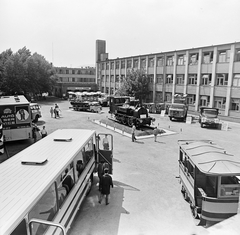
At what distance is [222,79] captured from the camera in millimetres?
31938

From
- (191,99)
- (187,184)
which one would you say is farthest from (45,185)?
(191,99)

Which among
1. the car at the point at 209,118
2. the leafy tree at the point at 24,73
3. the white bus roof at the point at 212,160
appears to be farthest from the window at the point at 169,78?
the white bus roof at the point at 212,160

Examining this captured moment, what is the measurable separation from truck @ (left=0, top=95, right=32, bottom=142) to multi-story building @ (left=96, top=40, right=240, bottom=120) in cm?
2516

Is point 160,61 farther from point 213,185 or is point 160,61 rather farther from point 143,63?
point 213,185

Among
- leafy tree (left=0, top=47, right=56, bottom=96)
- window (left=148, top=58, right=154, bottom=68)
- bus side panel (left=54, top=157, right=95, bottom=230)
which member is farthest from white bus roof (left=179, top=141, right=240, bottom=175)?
leafy tree (left=0, top=47, right=56, bottom=96)

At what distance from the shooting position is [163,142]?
18203mm

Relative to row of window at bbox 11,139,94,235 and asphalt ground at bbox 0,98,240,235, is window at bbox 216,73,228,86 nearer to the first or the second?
asphalt ground at bbox 0,98,240,235

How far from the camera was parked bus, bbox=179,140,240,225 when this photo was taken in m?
7.02

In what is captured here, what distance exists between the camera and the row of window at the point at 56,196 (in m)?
4.59

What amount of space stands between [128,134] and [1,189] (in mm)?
16124

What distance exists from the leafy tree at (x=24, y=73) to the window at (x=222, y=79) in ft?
125

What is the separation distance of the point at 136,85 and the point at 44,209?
3701 centimetres

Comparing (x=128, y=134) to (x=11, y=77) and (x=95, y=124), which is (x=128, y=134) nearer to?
(x=95, y=124)

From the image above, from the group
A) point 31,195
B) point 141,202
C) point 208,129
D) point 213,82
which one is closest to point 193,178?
point 141,202
